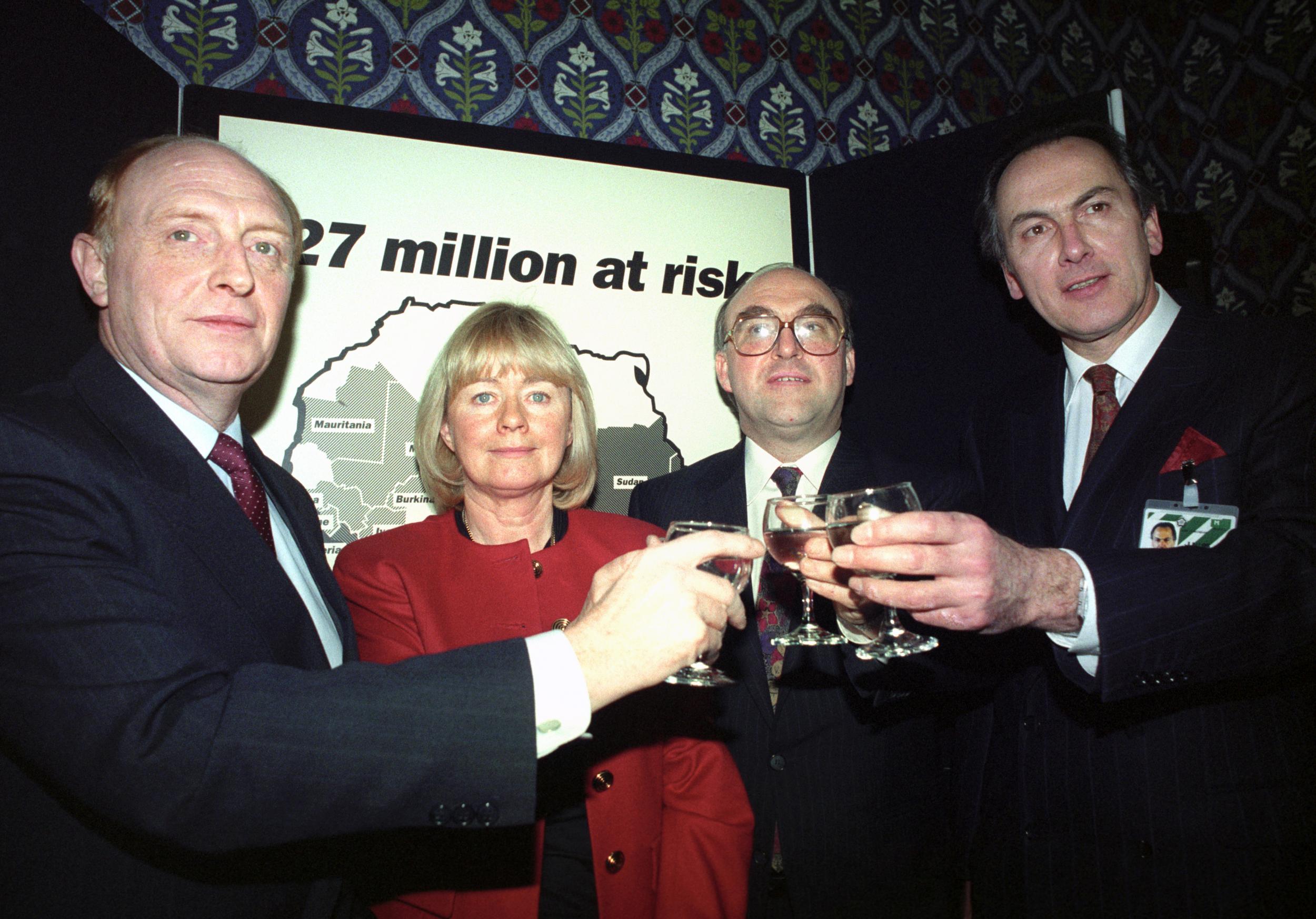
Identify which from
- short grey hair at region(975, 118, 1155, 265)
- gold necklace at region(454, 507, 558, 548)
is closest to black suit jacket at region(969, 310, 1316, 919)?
short grey hair at region(975, 118, 1155, 265)

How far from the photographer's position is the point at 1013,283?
2479mm

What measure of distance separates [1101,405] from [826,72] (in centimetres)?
239

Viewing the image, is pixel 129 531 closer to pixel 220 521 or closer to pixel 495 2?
pixel 220 521

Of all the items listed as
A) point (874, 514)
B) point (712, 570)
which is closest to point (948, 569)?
point (874, 514)

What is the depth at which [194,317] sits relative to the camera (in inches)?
65.2

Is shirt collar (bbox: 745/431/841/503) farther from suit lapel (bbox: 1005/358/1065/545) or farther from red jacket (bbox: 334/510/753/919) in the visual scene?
red jacket (bbox: 334/510/753/919)

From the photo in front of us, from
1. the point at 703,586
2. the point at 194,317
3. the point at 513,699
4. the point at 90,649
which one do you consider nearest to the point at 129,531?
the point at 90,649

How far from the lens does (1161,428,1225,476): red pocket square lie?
5.87ft

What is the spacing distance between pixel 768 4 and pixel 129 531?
3.66 metres

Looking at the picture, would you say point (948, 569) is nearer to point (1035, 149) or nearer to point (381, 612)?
point (381, 612)

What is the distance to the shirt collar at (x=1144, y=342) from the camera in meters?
2.08

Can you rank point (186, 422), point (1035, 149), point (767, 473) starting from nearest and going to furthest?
point (186, 422)
point (1035, 149)
point (767, 473)

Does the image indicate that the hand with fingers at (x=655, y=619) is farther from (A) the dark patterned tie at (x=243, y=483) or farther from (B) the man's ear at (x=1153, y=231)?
(B) the man's ear at (x=1153, y=231)

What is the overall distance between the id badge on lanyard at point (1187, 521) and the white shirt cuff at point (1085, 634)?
0.33 metres
